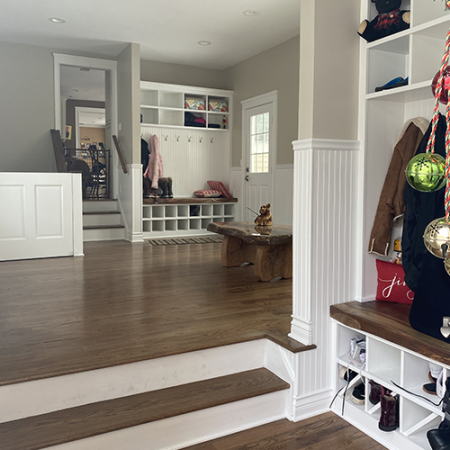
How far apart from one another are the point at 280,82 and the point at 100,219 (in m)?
3.16

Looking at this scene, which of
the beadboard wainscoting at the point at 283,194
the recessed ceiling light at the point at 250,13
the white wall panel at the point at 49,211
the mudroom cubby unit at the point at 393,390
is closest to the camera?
the mudroom cubby unit at the point at 393,390

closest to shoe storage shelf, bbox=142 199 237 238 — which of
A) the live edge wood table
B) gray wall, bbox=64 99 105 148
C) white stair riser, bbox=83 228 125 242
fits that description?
white stair riser, bbox=83 228 125 242

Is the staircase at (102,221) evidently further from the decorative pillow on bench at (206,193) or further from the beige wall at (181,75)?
the beige wall at (181,75)

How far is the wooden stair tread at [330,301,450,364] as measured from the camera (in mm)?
1754

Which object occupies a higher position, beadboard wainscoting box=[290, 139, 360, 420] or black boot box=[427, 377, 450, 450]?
beadboard wainscoting box=[290, 139, 360, 420]

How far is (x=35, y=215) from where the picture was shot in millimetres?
4676

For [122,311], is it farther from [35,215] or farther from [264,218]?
[35,215]

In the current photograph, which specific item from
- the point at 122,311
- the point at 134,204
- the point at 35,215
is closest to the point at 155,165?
the point at 134,204

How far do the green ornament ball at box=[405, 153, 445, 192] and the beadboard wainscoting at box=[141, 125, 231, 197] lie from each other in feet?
19.0

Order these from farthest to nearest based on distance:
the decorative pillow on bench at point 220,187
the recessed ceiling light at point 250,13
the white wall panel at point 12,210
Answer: the decorative pillow on bench at point 220,187 → the recessed ceiling light at point 250,13 → the white wall panel at point 12,210

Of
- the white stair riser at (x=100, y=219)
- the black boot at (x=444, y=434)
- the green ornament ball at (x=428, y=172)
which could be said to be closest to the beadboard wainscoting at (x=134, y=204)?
the white stair riser at (x=100, y=219)

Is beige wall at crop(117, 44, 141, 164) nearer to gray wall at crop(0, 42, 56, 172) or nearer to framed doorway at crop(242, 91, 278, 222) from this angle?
gray wall at crop(0, 42, 56, 172)

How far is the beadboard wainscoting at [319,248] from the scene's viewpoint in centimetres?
219

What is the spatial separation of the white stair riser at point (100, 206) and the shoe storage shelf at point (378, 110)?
5076 mm
